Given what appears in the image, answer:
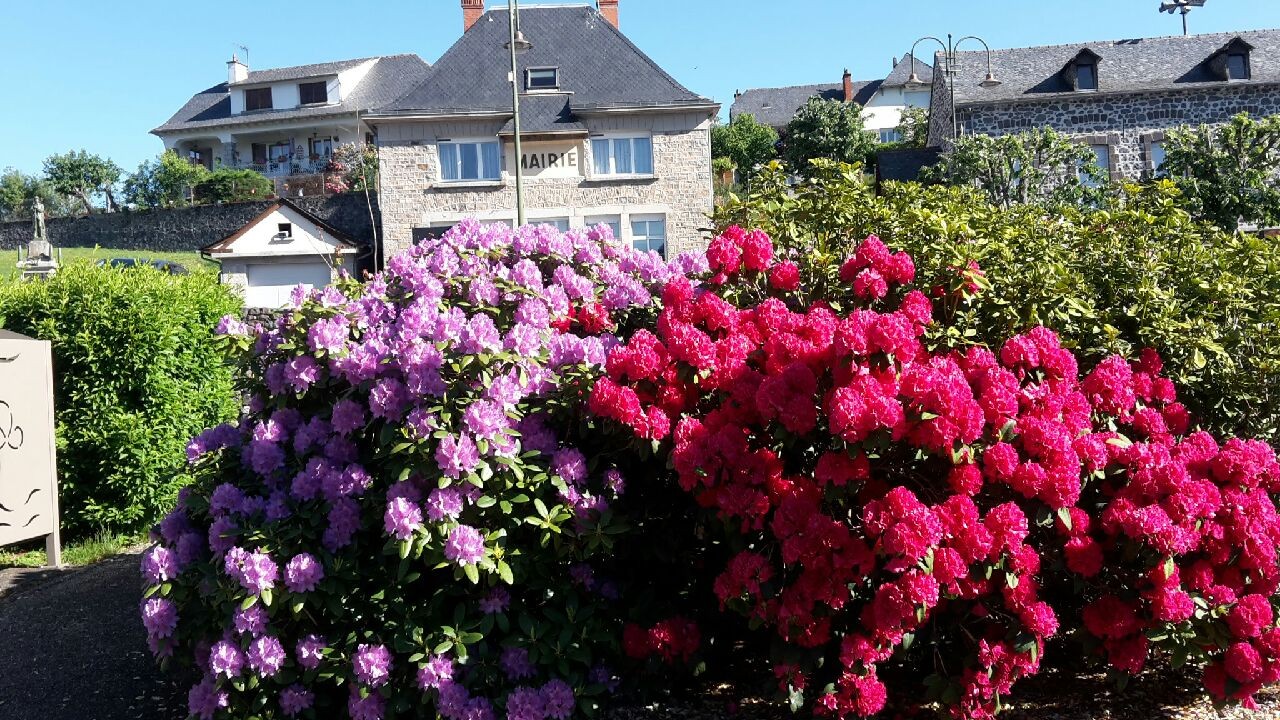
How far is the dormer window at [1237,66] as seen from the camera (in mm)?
30859

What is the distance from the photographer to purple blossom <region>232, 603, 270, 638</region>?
3490 mm

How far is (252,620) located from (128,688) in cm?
123

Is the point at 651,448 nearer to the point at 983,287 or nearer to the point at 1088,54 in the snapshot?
the point at 983,287

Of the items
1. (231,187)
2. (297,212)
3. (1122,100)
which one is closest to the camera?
(1122,100)

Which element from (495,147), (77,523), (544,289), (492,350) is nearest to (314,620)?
(492,350)

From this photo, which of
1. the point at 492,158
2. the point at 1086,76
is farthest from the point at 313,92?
the point at 1086,76

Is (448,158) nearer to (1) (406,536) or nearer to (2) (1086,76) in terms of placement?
(2) (1086,76)

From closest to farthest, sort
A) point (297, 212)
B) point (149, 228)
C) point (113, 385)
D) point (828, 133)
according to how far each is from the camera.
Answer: point (113, 385), point (297, 212), point (149, 228), point (828, 133)

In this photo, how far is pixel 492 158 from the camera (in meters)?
28.9

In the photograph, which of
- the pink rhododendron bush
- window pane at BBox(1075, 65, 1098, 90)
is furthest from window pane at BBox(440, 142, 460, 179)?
the pink rhododendron bush

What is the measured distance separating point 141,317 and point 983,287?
545cm

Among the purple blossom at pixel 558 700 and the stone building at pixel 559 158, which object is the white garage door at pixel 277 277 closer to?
the stone building at pixel 559 158

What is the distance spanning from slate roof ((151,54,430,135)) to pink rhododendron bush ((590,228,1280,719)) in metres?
48.1

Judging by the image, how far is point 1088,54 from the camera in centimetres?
3078
